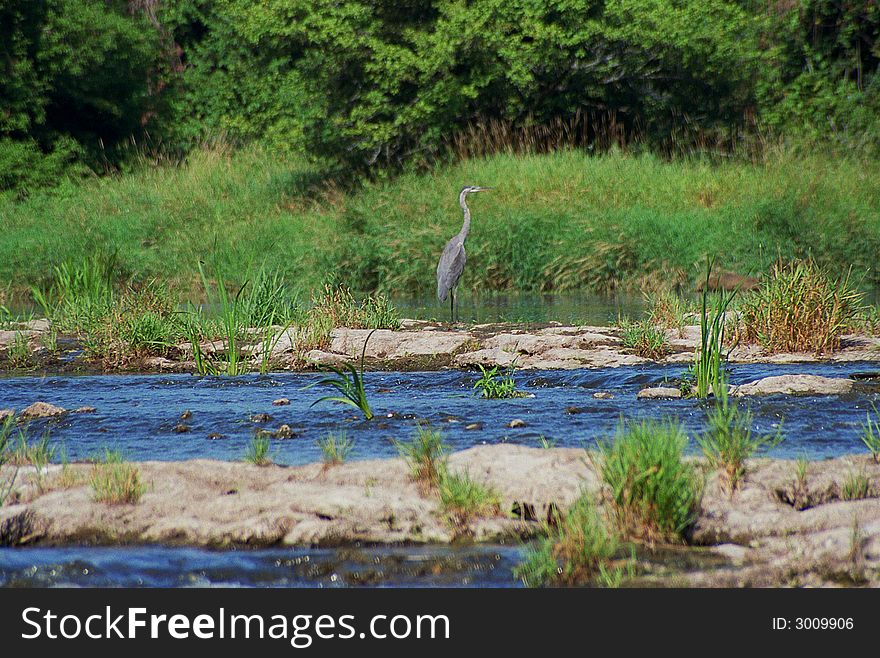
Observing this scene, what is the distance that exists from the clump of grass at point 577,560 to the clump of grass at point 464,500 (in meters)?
0.49

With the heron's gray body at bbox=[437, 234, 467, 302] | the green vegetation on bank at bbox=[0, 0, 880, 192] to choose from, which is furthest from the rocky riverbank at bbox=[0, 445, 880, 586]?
the green vegetation on bank at bbox=[0, 0, 880, 192]

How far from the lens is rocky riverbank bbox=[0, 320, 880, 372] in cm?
906

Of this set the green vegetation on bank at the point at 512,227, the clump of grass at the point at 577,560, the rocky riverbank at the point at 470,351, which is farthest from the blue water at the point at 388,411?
the green vegetation on bank at the point at 512,227

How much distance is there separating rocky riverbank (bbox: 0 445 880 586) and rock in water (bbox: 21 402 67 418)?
2034 mm

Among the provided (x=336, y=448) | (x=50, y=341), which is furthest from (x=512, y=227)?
(x=336, y=448)

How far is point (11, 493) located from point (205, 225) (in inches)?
592

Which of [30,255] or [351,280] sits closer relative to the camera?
[351,280]

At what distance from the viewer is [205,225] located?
64.2 feet

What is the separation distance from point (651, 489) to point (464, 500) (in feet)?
2.51

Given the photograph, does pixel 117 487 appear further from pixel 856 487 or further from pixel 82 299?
pixel 82 299

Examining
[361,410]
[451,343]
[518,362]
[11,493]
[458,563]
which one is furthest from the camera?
[451,343]

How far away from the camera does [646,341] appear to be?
30.3ft
